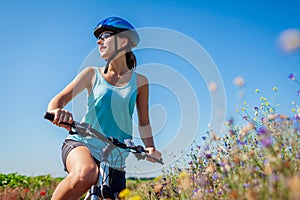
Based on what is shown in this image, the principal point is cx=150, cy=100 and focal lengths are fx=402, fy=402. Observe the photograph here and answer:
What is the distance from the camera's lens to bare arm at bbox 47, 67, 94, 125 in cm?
241

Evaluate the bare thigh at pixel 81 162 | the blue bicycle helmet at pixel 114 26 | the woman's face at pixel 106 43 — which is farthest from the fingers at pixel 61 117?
the blue bicycle helmet at pixel 114 26

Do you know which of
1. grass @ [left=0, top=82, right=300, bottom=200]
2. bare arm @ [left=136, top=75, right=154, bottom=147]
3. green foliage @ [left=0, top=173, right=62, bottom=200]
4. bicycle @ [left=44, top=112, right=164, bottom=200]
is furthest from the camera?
green foliage @ [left=0, top=173, right=62, bottom=200]

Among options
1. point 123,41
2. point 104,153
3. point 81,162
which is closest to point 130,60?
point 123,41

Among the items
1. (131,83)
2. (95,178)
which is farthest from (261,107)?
(95,178)

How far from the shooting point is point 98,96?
336cm

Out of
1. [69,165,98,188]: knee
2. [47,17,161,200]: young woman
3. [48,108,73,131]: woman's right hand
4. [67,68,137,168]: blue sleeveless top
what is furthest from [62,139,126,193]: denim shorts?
[48,108,73,131]: woman's right hand

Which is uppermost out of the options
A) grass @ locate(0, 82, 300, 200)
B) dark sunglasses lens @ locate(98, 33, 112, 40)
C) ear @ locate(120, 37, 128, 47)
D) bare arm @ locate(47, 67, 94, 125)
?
ear @ locate(120, 37, 128, 47)

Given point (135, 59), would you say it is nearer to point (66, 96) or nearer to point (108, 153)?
point (66, 96)

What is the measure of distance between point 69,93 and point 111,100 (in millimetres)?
457

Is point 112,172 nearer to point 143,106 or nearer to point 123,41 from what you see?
point 143,106

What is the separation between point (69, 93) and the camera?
9.95ft

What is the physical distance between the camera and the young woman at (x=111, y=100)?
2.91 metres

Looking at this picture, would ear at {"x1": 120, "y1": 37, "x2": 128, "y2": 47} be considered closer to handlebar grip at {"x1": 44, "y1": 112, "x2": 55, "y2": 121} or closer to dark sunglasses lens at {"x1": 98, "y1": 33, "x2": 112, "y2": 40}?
dark sunglasses lens at {"x1": 98, "y1": 33, "x2": 112, "y2": 40}

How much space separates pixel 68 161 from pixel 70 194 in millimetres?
264
